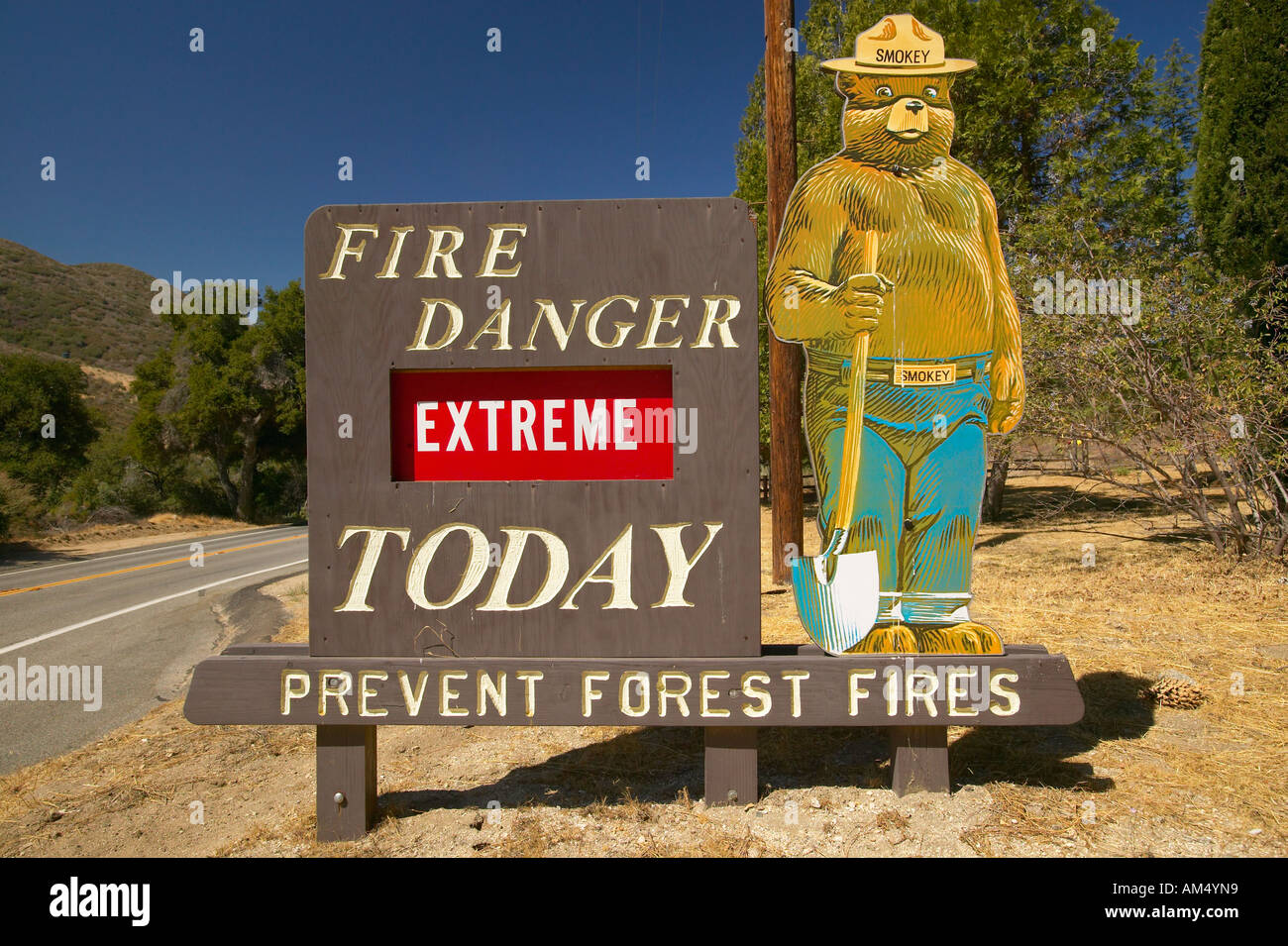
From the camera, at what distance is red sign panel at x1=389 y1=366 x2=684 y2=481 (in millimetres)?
3344

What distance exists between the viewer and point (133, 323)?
2357 inches

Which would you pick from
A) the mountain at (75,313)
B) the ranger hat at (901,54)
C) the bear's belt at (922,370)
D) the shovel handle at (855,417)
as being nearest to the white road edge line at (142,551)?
the shovel handle at (855,417)

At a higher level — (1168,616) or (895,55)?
(895,55)

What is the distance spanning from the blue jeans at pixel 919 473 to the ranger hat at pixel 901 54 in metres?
1.52

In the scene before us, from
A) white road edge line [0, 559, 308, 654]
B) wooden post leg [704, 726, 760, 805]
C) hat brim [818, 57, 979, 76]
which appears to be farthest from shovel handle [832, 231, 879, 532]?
white road edge line [0, 559, 308, 654]

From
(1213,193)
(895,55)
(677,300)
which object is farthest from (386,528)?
(1213,193)

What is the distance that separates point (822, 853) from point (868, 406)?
206 cm

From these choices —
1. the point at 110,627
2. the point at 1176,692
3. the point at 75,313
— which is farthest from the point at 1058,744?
the point at 75,313

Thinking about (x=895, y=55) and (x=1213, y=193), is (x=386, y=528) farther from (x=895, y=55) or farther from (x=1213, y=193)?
(x=1213, y=193)

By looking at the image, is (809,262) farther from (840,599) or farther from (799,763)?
(799,763)

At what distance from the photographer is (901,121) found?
147 inches

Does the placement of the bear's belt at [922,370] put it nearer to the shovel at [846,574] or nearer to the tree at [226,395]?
the shovel at [846,574]

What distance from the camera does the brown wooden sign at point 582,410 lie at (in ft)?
10.8

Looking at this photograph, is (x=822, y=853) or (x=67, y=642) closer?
(x=822, y=853)
